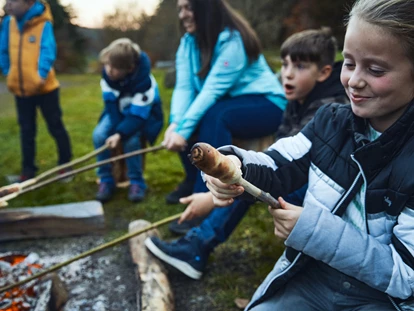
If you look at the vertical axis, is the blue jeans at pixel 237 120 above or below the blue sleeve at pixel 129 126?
above

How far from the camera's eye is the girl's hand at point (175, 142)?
120 inches

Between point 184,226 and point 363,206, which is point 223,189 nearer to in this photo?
point 363,206

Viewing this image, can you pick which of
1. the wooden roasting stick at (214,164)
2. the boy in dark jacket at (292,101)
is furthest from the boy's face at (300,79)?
the wooden roasting stick at (214,164)

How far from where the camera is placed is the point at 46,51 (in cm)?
417

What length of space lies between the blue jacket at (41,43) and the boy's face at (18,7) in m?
0.03

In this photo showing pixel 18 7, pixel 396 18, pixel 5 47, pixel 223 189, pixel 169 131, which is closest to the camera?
pixel 396 18

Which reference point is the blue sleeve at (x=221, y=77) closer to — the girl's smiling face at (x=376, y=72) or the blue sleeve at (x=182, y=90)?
the blue sleeve at (x=182, y=90)

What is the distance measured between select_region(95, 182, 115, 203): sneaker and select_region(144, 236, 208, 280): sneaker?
4.60 ft

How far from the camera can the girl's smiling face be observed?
1348 millimetres

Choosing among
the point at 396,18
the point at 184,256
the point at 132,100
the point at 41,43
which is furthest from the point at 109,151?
the point at 396,18

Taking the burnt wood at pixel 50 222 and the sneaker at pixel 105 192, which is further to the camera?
the sneaker at pixel 105 192

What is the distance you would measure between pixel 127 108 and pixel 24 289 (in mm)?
2000

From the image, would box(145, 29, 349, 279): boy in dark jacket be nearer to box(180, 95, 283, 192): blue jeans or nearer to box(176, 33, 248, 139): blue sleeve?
box(180, 95, 283, 192): blue jeans

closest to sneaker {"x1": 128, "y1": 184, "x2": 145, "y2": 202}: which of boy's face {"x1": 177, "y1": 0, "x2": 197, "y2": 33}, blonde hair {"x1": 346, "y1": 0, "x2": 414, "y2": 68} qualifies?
boy's face {"x1": 177, "y1": 0, "x2": 197, "y2": 33}
